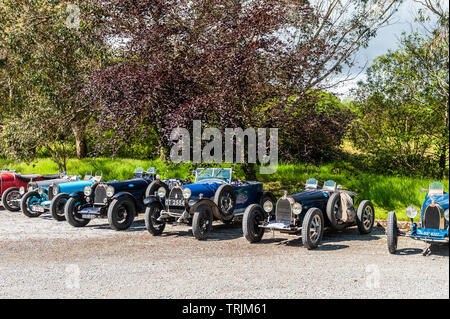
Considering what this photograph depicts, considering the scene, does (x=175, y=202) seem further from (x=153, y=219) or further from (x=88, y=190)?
(x=88, y=190)

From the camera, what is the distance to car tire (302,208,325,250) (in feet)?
25.0

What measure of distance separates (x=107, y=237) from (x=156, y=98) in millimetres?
3775

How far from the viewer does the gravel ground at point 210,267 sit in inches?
207

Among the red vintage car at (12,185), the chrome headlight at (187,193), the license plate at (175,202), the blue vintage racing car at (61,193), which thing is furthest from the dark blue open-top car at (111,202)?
the red vintage car at (12,185)

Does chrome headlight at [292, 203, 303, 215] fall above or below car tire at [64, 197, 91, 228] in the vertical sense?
above

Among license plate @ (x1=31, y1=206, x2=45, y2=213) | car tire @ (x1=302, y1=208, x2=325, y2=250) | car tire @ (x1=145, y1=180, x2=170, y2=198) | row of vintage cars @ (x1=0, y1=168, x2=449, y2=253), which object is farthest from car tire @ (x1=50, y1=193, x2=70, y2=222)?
car tire @ (x1=302, y1=208, x2=325, y2=250)

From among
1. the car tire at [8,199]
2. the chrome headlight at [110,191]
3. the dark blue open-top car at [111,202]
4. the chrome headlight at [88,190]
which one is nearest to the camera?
the dark blue open-top car at [111,202]

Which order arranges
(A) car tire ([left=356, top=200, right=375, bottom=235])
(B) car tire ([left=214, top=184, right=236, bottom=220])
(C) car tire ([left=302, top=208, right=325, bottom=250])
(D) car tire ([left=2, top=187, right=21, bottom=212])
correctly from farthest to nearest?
(D) car tire ([left=2, top=187, right=21, bottom=212]) → (B) car tire ([left=214, top=184, right=236, bottom=220]) → (A) car tire ([left=356, top=200, right=375, bottom=235]) → (C) car tire ([left=302, top=208, right=325, bottom=250])

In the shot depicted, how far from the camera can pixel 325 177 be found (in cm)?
1373

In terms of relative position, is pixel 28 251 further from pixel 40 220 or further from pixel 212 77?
pixel 212 77

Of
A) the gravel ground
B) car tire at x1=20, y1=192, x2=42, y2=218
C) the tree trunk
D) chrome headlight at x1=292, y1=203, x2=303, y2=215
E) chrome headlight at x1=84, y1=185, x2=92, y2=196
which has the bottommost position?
the gravel ground

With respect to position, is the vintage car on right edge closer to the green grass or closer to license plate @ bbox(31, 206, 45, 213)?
the green grass

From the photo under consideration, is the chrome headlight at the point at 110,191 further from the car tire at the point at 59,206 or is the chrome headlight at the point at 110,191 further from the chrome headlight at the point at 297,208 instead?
the chrome headlight at the point at 297,208

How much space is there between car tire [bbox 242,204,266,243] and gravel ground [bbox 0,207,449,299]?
16 centimetres
